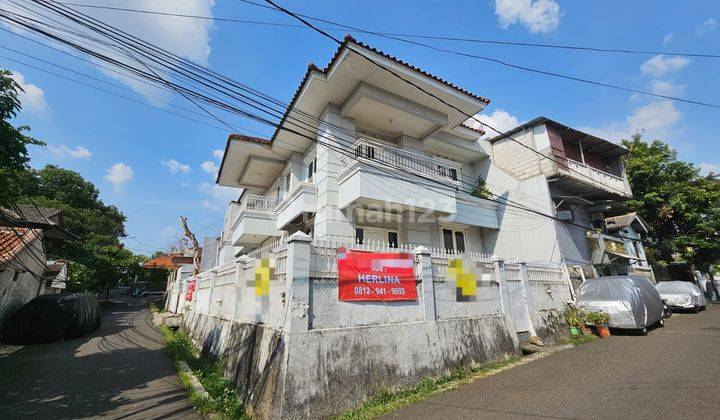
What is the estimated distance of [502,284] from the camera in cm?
799

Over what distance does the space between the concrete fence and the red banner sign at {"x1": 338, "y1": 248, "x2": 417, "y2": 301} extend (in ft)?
0.44

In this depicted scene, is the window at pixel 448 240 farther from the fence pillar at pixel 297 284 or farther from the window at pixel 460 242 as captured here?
the fence pillar at pixel 297 284

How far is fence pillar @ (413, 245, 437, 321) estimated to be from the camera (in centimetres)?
616

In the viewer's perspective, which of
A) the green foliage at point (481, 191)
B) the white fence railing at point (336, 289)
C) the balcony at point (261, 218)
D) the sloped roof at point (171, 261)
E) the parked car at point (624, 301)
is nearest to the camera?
the white fence railing at point (336, 289)

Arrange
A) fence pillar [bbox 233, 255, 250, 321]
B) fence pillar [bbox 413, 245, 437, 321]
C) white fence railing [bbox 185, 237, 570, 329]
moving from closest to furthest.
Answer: white fence railing [bbox 185, 237, 570, 329]
fence pillar [bbox 413, 245, 437, 321]
fence pillar [bbox 233, 255, 250, 321]

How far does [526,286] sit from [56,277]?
24260 millimetres

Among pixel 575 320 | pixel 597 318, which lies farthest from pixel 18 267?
pixel 597 318

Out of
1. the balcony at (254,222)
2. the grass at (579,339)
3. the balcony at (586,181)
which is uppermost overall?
the balcony at (586,181)

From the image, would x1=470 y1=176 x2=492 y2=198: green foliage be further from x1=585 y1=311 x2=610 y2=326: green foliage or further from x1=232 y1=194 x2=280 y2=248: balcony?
x1=232 y1=194 x2=280 y2=248: balcony

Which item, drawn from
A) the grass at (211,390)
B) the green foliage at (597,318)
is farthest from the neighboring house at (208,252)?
the green foliage at (597,318)

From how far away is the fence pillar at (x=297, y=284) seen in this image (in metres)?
4.63

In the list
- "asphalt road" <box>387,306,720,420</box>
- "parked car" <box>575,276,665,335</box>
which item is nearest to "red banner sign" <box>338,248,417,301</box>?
"asphalt road" <box>387,306,720,420</box>

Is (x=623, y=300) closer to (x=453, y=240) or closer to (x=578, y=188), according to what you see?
(x=453, y=240)

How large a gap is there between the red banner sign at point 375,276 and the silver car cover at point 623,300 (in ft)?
24.8
